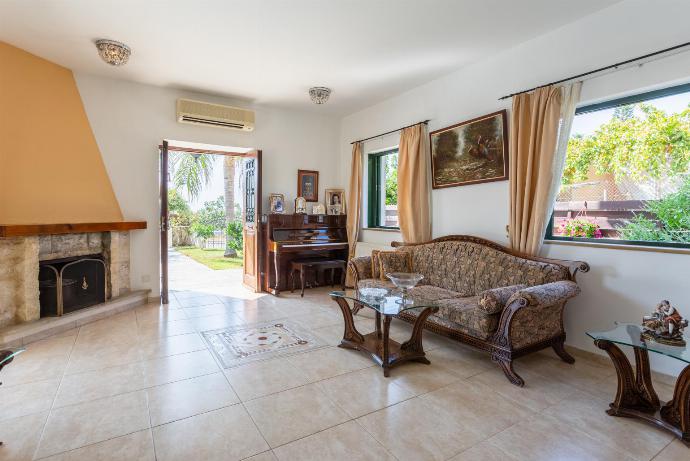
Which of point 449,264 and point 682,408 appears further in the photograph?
point 449,264

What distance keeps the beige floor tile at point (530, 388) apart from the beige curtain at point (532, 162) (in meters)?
1.11

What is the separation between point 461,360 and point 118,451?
94.2 inches

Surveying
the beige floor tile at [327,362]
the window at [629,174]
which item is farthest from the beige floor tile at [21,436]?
the window at [629,174]

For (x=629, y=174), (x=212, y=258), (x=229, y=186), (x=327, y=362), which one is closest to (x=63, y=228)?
(x=327, y=362)

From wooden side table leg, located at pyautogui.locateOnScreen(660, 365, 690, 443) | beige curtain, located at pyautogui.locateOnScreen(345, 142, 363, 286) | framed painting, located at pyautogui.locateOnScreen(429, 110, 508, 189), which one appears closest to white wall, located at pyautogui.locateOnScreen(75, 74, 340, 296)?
beige curtain, located at pyautogui.locateOnScreen(345, 142, 363, 286)

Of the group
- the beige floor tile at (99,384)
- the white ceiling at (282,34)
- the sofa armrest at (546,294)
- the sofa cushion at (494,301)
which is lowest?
the beige floor tile at (99,384)

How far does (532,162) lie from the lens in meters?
3.21

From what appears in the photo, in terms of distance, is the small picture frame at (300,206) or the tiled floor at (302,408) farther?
the small picture frame at (300,206)

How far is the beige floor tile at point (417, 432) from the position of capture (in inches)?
70.1

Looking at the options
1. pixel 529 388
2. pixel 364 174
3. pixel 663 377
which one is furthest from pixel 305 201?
pixel 663 377

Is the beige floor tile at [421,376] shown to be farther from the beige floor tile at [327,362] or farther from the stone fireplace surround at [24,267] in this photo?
the stone fireplace surround at [24,267]

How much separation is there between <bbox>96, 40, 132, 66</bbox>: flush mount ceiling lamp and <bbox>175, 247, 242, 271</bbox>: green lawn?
4989 millimetres

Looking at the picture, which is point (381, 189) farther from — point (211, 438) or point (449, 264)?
point (211, 438)

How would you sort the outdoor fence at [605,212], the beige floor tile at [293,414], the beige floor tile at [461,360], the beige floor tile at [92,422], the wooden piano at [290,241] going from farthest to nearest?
1. the wooden piano at [290,241]
2. the outdoor fence at [605,212]
3. the beige floor tile at [461,360]
4. the beige floor tile at [293,414]
5. the beige floor tile at [92,422]
